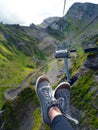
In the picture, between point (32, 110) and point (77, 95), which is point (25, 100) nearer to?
point (32, 110)

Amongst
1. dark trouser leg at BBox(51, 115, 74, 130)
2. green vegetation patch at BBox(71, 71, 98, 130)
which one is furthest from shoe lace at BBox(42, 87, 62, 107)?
green vegetation patch at BBox(71, 71, 98, 130)

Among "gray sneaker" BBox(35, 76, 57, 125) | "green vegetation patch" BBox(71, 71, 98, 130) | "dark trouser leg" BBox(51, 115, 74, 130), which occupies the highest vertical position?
"dark trouser leg" BBox(51, 115, 74, 130)

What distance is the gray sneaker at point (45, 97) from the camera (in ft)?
39.7

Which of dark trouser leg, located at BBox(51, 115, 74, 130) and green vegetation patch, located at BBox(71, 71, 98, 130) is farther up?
dark trouser leg, located at BBox(51, 115, 74, 130)

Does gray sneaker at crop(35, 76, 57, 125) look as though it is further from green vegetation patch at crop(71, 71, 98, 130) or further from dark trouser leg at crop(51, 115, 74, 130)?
green vegetation patch at crop(71, 71, 98, 130)

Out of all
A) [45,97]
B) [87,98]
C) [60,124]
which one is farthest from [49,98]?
[87,98]

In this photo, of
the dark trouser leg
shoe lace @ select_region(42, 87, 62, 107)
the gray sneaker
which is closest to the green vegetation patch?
the gray sneaker

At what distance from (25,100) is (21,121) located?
2307mm

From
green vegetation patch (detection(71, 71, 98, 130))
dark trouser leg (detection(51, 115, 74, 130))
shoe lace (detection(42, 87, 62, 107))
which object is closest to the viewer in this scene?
dark trouser leg (detection(51, 115, 74, 130))

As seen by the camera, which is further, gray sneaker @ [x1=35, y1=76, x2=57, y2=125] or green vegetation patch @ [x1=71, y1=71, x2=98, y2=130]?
green vegetation patch @ [x1=71, y1=71, x2=98, y2=130]

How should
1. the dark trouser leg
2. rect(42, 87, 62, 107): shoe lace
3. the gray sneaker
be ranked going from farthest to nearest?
rect(42, 87, 62, 107): shoe lace
the gray sneaker
the dark trouser leg

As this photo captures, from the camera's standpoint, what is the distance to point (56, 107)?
12008 mm

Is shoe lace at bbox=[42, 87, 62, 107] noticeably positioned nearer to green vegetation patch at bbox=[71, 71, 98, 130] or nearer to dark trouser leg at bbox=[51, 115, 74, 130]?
dark trouser leg at bbox=[51, 115, 74, 130]

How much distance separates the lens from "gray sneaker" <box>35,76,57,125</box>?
39.7 feet
